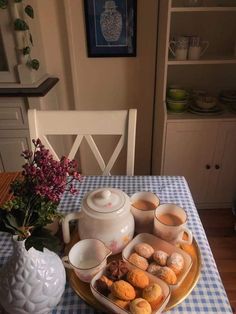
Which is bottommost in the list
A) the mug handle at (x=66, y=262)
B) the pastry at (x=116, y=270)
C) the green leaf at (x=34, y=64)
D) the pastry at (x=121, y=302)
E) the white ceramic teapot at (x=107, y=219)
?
the mug handle at (x=66, y=262)

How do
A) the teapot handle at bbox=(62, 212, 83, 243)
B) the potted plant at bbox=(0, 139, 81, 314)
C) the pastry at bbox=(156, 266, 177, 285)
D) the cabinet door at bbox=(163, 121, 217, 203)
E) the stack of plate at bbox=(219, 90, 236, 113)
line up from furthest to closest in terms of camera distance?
1. the stack of plate at bbox=(219, 90, 236, 113)
2. the cabinet door at bbox=(163, 121, 217, 203)
3. the teapot handle at bbox=(62, 212, 83, 243)
4. the pastry at bbox=(156, 266, 177, 285)
5. the potted plant at bbox=(0, 139, 81, 314)

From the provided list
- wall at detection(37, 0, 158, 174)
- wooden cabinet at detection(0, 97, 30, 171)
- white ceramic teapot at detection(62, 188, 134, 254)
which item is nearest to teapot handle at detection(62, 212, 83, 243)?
white ceramic teapot at detection(62, 188, 134, 254)

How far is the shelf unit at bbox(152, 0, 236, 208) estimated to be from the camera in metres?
1.62

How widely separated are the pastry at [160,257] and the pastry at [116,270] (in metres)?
0.08

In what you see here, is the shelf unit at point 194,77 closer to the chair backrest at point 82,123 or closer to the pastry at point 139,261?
the chair backrest at point 82,123

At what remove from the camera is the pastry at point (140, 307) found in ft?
1.57

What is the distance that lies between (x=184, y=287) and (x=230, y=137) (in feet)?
4.33

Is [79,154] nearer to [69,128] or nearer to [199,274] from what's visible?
[69,128]

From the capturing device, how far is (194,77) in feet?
6.20

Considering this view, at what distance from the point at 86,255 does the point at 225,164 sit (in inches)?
55.7

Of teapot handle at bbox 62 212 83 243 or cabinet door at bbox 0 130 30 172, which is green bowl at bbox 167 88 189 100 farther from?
teapot handle at bbox 62 212 83 243

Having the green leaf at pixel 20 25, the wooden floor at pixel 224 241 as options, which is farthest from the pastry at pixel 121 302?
the green leaf at pixel 20 25

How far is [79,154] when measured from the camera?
7.29ft

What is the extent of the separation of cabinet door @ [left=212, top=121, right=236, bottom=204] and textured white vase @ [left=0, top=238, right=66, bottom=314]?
1459 mm
